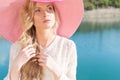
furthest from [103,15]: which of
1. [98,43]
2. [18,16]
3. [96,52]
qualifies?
[18,16]

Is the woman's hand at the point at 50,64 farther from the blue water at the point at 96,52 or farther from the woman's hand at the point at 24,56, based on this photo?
the blue water at the point at 96,52

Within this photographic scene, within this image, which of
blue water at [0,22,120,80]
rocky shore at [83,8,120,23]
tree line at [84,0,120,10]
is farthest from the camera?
rocky shore at [83,8,120,23]

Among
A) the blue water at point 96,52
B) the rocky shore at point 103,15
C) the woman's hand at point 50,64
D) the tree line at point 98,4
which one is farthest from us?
the rocky shore at point 103,15

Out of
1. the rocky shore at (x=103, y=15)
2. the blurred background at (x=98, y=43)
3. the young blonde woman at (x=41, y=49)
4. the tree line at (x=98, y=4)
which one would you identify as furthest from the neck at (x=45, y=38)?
the rocky shore at (x=103, y=15)

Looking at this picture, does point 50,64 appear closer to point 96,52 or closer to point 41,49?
point 41,49

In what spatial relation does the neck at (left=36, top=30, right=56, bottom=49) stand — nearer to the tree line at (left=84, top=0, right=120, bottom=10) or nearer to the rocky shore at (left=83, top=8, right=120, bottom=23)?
the tree line at (left=84, top=0, right=120, bottom=10)

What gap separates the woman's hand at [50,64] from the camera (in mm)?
1128

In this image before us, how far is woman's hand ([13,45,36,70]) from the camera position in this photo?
1131 mm

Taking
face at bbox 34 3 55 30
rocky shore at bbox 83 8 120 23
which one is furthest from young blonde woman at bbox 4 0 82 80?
rocky shore at bbox 83 8 120 23

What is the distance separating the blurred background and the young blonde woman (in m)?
3.83

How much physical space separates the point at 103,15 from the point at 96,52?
82 centimetres

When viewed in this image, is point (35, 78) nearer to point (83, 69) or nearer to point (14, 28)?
point (14, 28)

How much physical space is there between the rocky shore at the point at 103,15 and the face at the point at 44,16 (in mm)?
Result: 5246

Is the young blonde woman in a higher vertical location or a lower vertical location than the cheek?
lower
